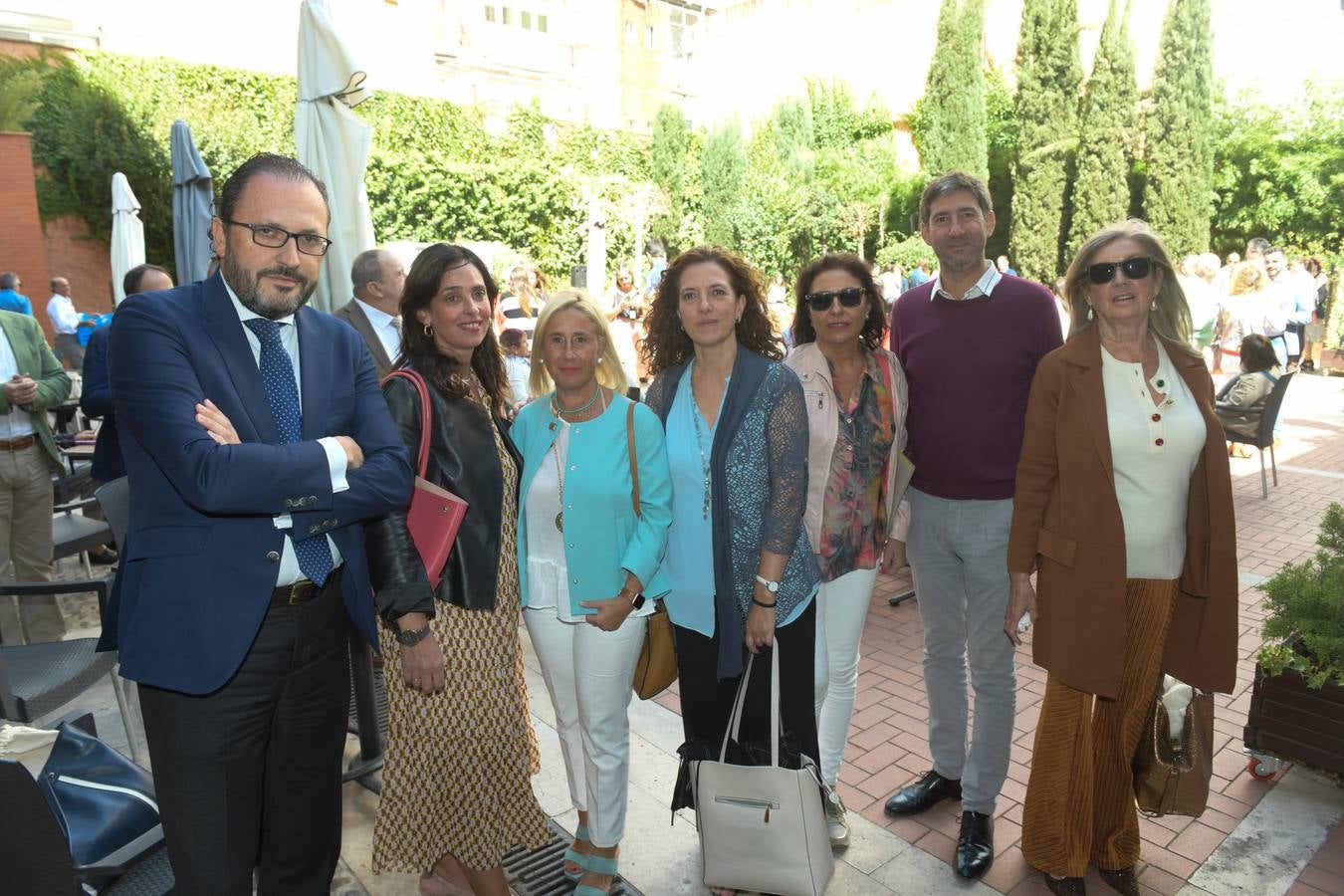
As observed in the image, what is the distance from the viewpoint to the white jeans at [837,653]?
287 cm

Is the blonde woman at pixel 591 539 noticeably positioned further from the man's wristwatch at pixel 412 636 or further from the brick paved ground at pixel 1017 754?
the brick paved ground at pixel 1017 754

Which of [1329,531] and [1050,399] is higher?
[1050,399]

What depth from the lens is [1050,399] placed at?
105 inches

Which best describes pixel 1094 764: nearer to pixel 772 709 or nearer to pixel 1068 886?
pixel 1068 886

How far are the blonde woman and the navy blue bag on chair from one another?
112 cm

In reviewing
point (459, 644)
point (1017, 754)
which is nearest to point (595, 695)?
point (459, 644)

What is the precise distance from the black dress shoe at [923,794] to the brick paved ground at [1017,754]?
0.04m

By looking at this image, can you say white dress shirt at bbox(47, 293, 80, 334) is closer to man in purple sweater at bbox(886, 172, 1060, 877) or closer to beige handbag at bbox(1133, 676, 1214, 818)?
man in purple sweater at bbox(886, 172, 1060, 877)

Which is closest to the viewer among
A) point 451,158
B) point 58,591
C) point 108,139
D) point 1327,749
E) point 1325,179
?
point 58,591

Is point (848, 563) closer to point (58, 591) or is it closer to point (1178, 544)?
point (1178, 544)

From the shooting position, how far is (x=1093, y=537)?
2.59 m

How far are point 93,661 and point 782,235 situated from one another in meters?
24.0

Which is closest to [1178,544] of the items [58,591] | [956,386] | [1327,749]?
[956,386]

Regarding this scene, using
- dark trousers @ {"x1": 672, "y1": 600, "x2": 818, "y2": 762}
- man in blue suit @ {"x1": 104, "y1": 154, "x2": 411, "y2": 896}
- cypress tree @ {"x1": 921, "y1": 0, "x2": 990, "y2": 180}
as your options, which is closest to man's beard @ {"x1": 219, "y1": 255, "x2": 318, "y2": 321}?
man in blue suit @ {"x1": 104, "y1": 154, "x2": 411, "y2": 896}
